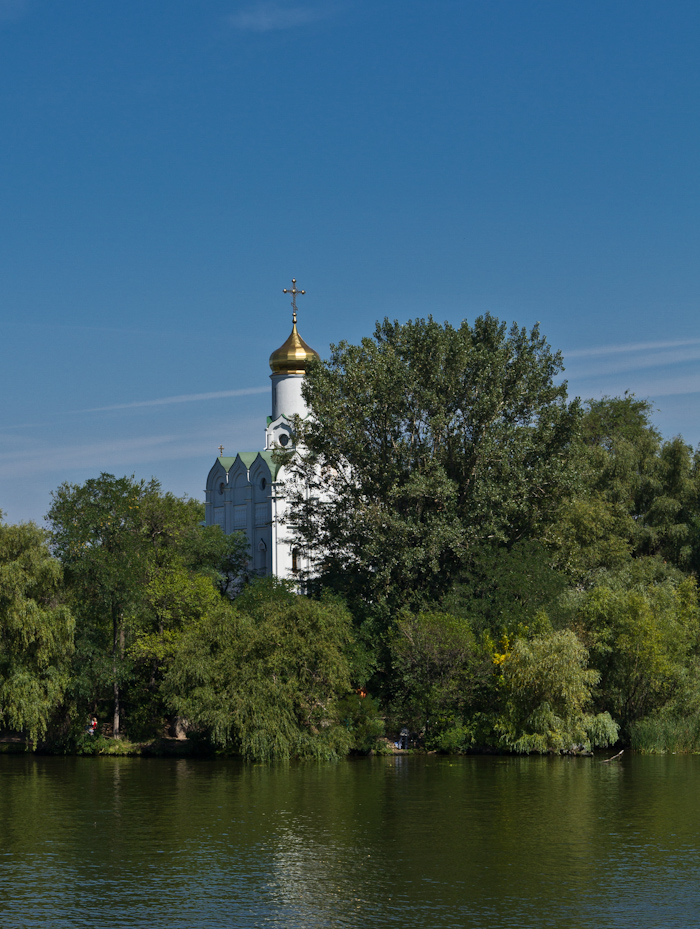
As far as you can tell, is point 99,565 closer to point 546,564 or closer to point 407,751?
point 407,751

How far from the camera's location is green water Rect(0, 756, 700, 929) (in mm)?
15836

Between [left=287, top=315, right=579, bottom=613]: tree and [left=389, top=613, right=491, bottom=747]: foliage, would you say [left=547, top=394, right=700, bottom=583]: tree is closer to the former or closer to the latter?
[left=287, top=315, right=579, bottom=613]: tree

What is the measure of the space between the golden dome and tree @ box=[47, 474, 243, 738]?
2983 cm

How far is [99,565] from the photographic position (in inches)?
1599

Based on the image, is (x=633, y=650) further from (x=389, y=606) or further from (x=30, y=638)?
(x=30, y=638)

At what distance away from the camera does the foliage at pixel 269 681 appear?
3569 cm

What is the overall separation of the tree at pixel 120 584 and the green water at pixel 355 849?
8.93m

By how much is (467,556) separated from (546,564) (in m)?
3.11

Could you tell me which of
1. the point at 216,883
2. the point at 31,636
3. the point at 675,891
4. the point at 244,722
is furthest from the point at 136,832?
the point at 31,636

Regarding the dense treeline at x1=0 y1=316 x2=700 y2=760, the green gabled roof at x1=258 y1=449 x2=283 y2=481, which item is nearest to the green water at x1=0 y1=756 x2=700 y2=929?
the dense treeline at x1=0 y1=316 x2=700 y2=760

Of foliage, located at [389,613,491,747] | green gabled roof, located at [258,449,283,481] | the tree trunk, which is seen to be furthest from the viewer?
green gabled roof, located at [258,449,283,481]

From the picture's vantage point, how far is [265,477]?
72312 millimetres

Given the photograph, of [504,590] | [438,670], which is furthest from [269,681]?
[504,590]

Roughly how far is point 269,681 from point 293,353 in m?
39.9
